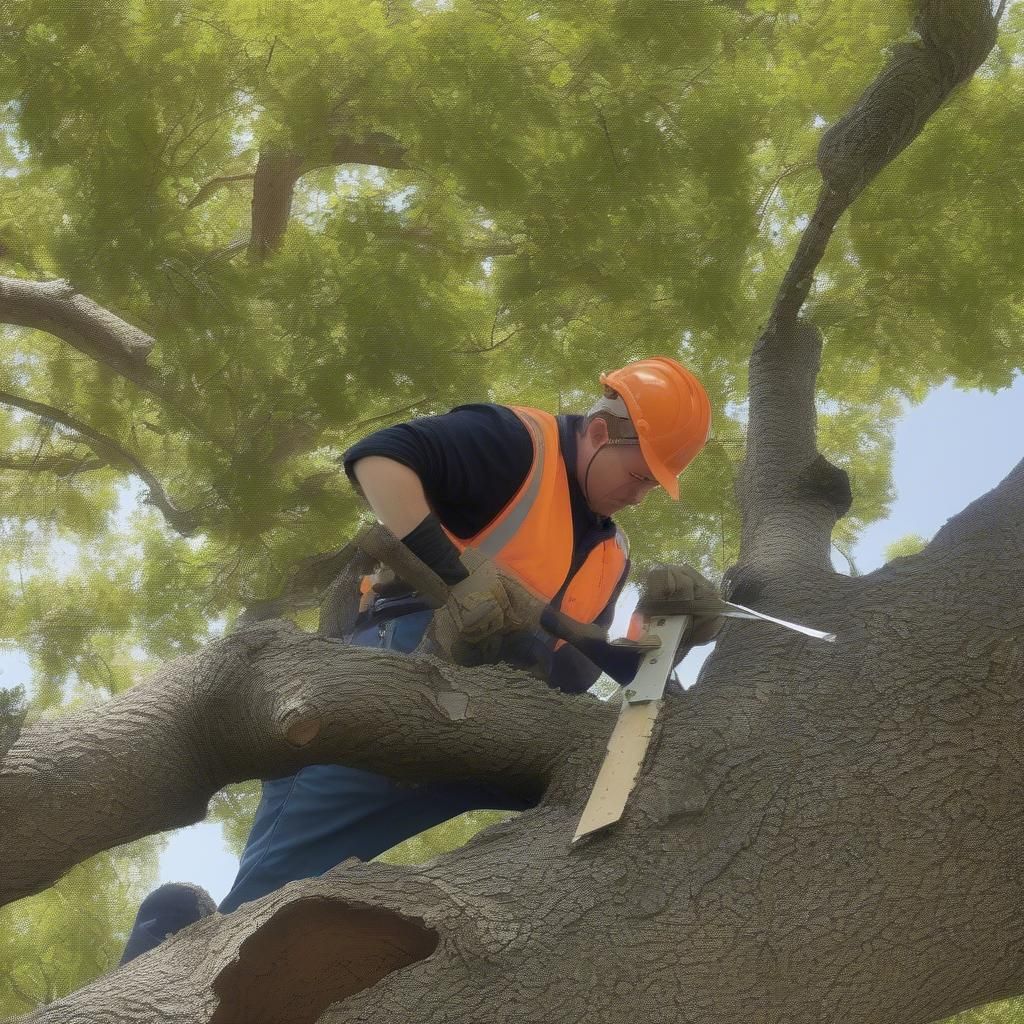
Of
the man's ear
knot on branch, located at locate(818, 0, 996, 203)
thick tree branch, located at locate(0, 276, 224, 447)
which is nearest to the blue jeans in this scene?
the man's ear

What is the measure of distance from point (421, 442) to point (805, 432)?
1.48 m

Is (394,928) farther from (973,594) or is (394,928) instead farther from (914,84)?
(914,84)

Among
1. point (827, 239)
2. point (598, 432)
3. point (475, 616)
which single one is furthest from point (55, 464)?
point (827, 239)

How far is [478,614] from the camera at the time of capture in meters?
2.87

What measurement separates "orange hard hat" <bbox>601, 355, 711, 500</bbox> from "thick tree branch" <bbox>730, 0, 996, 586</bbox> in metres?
0.31

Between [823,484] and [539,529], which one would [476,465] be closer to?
[539,529]

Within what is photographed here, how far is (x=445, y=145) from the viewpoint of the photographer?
5.06 m

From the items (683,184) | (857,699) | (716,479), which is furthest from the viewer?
(716,479)

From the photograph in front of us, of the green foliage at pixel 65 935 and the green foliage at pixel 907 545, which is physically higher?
the green foliage at pixel 907 545

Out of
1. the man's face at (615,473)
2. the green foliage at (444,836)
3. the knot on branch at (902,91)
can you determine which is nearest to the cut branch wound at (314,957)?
the man's face at (615,473)

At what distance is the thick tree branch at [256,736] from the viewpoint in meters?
2.29

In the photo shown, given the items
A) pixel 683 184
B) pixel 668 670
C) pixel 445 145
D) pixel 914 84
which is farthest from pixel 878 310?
pixel 668 670

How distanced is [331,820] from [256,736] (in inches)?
19.3

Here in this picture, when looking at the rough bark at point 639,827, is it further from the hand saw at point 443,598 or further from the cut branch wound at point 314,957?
the hand saw at point 443,598
